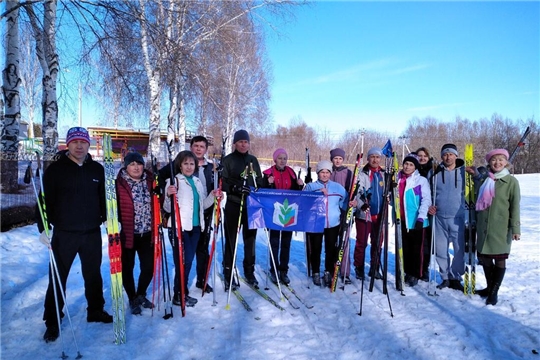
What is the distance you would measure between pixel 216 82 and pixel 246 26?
3.62 m

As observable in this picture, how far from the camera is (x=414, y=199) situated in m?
5.11

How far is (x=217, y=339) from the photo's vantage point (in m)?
3.56

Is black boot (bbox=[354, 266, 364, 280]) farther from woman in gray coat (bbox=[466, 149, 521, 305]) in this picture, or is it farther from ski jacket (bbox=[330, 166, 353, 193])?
woman in gray coat (bbox=[466, 149, 521, 305])

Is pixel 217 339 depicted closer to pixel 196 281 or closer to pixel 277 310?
pixel 277 310

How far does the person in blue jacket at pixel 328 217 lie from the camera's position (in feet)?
16.4

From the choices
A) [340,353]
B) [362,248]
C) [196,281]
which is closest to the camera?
[340,353]

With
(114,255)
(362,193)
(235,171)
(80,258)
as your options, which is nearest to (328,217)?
(362,193)

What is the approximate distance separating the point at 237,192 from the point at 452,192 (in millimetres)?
3185

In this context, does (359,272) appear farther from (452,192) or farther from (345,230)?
(452,192)

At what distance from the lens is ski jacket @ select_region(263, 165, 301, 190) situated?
5.21m

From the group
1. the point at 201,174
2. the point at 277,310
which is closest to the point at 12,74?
the point at 201,174

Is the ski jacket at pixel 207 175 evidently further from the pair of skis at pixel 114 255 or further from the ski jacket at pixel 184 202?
the pair of skis at pixel 114 255

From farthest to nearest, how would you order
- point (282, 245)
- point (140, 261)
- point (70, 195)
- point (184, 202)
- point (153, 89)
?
point (153, 89), point (282, 245), point (184, 202), point (140, 261), point (70, 195)

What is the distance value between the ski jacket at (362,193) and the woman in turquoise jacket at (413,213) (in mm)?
505
